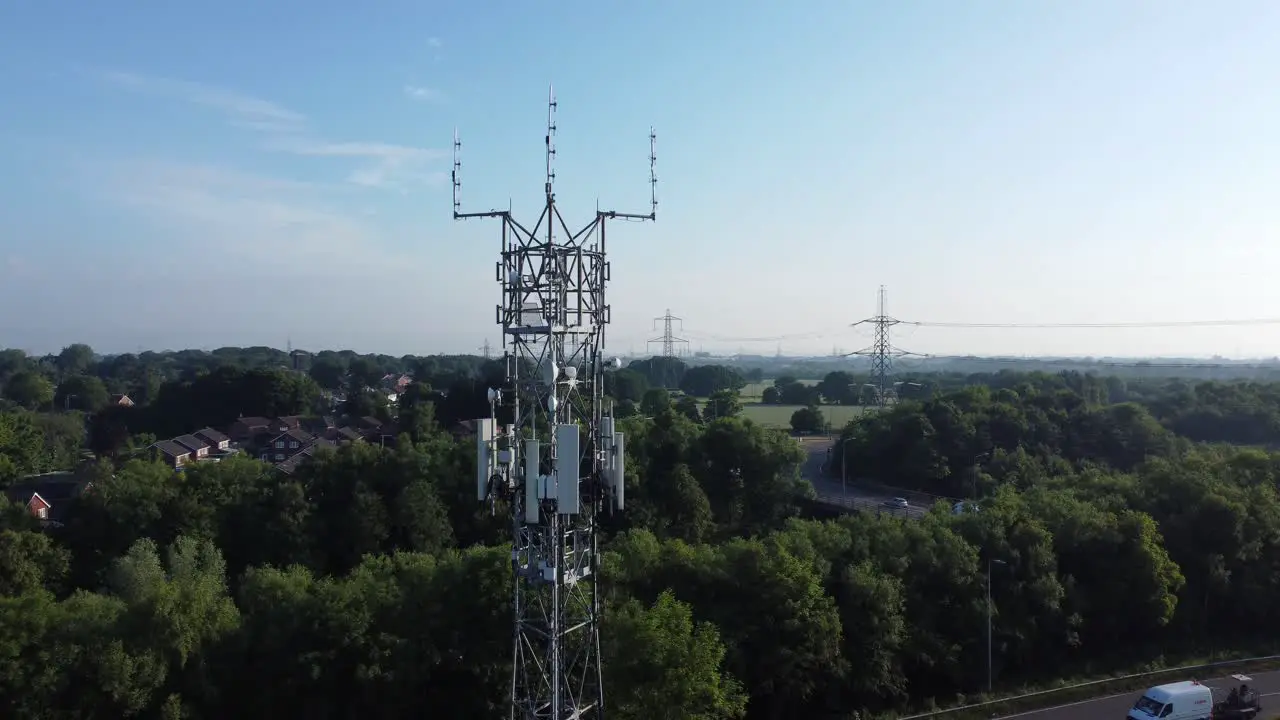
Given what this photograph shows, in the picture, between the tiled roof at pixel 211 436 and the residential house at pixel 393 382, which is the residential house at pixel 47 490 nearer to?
the tiled roof at pixel 211 436

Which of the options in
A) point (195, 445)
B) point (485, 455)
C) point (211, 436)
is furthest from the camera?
point (211, 436)

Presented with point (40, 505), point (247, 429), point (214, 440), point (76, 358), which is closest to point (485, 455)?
point (40, 505)

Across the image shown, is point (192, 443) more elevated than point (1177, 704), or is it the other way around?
point (192, 443)

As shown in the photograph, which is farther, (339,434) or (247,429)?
(247,429)

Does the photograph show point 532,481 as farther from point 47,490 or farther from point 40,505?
point 47,490

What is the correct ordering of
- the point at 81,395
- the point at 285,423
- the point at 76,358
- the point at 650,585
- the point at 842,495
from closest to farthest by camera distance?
1. the point at 650,585
2. the point at 842,495
3. the point at 285,423
4. the point at 81,395
5. the point at 76,358

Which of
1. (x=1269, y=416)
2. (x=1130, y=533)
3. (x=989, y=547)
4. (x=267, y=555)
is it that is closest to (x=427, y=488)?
(x=267, y=555)

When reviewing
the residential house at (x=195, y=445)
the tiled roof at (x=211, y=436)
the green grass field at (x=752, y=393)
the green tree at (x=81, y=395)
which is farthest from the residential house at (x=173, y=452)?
the green grass field at (x=752, y=393)
